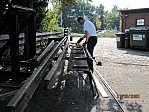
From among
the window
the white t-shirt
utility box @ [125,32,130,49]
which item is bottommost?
utility box @ [125,32,130,49]

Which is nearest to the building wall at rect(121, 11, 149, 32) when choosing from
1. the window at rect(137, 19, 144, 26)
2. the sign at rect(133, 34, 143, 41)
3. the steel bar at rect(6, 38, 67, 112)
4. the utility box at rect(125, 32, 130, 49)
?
the window at rect(137, 19, 144, 26)

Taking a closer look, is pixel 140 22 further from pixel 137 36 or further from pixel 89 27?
pixel 89 27

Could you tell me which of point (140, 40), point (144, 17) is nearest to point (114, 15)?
point (144, 17)

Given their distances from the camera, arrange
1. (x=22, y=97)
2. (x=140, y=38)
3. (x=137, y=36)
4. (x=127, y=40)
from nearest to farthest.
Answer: (x=22, y=97)
(x=140, y=38)
(x=137, y=36)
(x=127, y=40)

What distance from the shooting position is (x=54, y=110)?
227 inches

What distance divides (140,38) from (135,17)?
284 inches

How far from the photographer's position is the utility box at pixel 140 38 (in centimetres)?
2088

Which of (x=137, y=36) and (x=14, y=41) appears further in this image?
(x=137, y=36)

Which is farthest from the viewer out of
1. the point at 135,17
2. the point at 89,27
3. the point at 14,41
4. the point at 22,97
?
the point at 135,17

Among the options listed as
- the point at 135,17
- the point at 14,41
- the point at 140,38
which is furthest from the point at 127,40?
the point at 14,41

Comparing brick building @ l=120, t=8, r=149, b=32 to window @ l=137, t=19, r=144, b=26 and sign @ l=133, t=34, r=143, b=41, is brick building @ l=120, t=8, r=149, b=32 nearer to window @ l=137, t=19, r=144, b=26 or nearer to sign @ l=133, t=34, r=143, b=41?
window @ l=137, t=19, r=144, b=26

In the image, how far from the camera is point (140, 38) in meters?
21.2

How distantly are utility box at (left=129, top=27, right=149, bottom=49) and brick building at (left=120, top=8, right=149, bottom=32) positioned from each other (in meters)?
6.03

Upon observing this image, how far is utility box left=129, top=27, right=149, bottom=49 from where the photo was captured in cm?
2088
